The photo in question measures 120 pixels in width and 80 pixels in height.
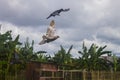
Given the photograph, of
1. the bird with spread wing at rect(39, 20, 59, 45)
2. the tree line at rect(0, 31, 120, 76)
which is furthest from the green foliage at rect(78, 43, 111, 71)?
the bird with spread wing at rect(39, 20, 59, 45)

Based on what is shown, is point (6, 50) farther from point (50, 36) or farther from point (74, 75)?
point (74, 75)

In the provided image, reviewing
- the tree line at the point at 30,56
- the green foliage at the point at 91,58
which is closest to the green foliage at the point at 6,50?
the tree line at the point at 30,56

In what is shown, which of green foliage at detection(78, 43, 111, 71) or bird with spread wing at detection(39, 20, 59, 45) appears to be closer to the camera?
bird with spread wing at detection(39, 20, 59, 45)

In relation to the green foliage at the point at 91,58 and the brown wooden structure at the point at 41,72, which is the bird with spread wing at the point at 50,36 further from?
the green foliage at the point at 91,58

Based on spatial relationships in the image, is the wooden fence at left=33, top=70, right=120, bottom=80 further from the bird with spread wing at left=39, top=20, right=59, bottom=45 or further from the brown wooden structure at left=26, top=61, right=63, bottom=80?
the bird with spread wing at left=39, top=20, right=59, bottom=45

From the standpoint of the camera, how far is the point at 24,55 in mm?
29469

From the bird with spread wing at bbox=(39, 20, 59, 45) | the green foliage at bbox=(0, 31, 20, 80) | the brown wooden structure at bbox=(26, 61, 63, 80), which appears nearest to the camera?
the brown wooden structure at bbox=(26, 61, 63, 80)

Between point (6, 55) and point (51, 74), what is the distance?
550cm

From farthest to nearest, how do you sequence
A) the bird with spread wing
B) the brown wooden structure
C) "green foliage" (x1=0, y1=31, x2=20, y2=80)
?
"green foliage" (x1=0, y1=31, x2=20, y2=80) < the bird with spread wing < the brown wooden structure

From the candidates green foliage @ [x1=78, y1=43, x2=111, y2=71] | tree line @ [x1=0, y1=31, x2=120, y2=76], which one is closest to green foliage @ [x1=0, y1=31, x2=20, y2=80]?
tree line @ [x1=0, y1=31, x2=120, y2=76]

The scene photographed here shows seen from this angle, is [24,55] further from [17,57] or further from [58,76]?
[58,76]

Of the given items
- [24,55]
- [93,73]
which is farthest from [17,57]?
[93,73]

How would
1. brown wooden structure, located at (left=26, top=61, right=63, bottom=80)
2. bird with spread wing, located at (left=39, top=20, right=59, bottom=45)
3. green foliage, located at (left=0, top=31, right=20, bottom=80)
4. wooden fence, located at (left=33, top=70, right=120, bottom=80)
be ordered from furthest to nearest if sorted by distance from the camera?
green foliage, located at (left=0, top=31, right=20, bottom=80), bird with spread wing, located at (left=39, top=20, right=59, bottom=45), wooden fence, located at (left=33, top=70, right=120, bottom=80), brown wooden structure, located at (left=26, top=61, right=63, bottom=80)

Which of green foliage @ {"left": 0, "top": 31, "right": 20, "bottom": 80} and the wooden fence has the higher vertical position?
green foliage @ {"left": 0, "top": 31, "right": 20, "bottom": 80}
